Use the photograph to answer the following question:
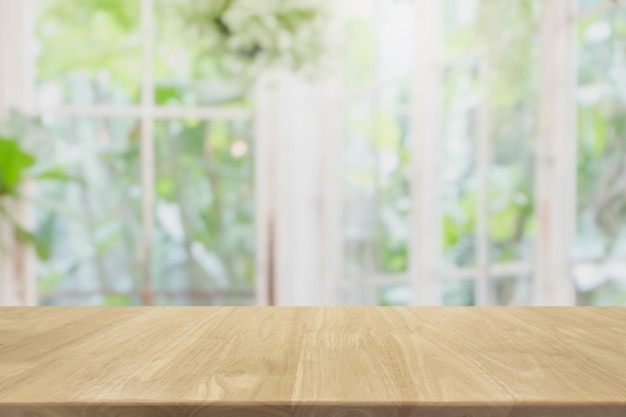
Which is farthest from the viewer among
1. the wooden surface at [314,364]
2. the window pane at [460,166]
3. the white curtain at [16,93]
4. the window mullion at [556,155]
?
the white curtain at [16,93]

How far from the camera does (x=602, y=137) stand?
1.84 m

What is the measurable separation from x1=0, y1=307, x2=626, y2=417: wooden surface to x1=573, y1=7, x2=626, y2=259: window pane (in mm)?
996

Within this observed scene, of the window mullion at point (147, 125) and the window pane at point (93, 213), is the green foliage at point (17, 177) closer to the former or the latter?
the window pane at point (93, 213)

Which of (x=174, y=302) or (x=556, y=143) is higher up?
(x=556, y=143)

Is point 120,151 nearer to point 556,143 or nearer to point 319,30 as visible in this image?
point 319,30

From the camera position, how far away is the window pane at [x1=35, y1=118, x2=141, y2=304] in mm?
3861

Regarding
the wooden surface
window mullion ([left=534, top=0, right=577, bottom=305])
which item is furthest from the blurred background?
the wooden surface

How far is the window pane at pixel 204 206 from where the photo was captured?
153 inches

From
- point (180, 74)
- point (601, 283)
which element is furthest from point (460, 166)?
point (180, 74)

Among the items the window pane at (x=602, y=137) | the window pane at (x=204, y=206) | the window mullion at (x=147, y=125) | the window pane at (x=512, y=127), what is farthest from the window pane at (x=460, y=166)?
the window mullion at (x=147, y=125)

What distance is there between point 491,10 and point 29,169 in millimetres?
2297

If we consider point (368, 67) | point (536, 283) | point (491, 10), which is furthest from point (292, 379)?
point (368, 67)

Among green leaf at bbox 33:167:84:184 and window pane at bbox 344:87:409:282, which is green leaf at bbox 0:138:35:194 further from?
window pane at bbox 344:87:409:282

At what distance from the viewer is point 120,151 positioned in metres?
3.86
